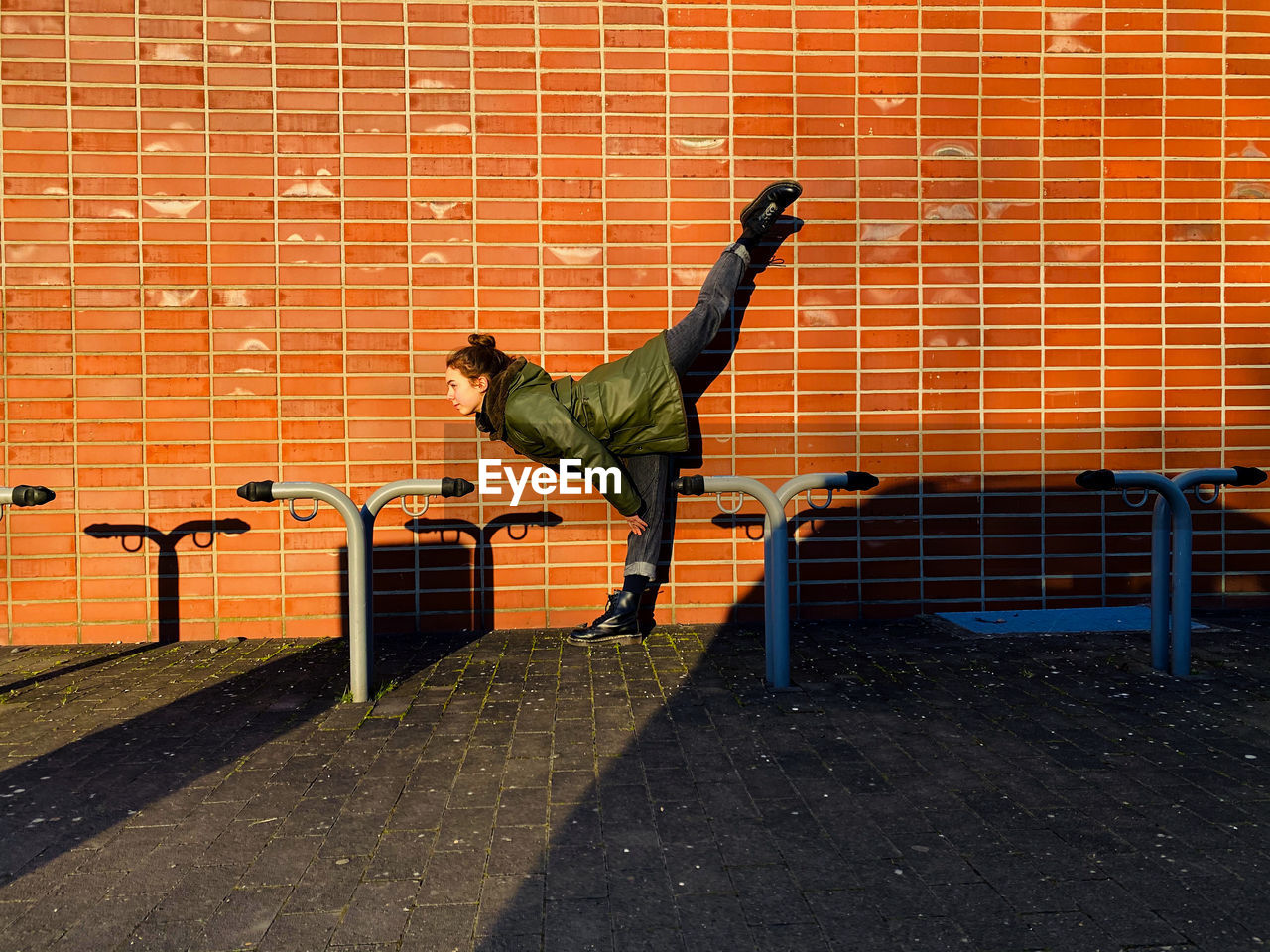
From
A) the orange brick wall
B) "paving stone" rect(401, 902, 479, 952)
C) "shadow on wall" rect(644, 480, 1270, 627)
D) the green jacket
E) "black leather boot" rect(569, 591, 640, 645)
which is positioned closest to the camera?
"paving stone" rect(401, 902, 479, 952)

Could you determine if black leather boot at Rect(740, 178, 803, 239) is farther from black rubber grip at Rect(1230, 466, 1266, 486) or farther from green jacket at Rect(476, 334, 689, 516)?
black rubber grip at Rect(1230, 466, 1266, 486)

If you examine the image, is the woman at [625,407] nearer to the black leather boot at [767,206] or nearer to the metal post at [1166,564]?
the black leather boot at [767,206]

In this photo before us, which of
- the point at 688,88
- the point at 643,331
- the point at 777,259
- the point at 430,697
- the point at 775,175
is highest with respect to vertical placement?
the point at 688,88

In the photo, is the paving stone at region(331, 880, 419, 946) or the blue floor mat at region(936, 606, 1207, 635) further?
the blue floor mat at region(936, 606, 1207, 635)

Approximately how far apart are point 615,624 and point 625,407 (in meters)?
1.24

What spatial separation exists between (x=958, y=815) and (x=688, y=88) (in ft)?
14.7

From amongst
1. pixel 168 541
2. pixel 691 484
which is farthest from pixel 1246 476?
pixel 168 541

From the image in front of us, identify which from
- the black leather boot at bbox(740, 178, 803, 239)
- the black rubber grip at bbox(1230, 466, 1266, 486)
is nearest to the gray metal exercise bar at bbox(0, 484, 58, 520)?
the black leather boot at bbox(740, 178, 803, 239)

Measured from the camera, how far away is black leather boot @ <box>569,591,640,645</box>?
5.01 meters

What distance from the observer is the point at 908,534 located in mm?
Result: 5621

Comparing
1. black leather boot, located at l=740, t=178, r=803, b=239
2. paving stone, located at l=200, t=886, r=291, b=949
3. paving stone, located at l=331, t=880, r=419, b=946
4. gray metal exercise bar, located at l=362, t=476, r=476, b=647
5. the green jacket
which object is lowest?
paving stone, located at l=200, t=886, r=291, b=949

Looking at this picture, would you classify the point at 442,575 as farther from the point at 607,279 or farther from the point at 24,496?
the point at 24,496

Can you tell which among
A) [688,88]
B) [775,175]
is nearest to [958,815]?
[775,175]

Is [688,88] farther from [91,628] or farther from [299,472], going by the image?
[91,628]
